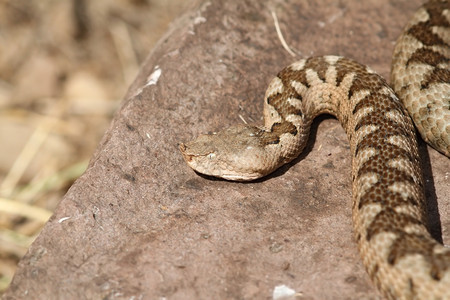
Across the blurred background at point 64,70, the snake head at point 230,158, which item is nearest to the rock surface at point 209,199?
the snake head at point 230,158

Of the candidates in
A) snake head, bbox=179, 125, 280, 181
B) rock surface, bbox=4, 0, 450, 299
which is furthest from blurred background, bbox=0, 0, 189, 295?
snake head, bbox=179, 125, 280, 181

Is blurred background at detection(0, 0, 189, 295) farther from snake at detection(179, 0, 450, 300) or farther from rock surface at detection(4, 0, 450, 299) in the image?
snake at detection(179, 0, 450, 300)

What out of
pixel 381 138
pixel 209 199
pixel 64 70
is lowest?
pixel 209 199

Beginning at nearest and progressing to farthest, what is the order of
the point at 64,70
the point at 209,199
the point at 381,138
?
the point at 209,199 → the point at 381,138 → the point at 64,70

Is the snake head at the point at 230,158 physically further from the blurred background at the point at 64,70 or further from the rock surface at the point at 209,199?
the blurred background at the point at 64,70

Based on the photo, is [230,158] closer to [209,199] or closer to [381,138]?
[209,199]

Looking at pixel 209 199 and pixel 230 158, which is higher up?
pixel 230 158

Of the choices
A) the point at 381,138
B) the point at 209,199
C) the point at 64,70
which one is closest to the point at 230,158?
the point at 209,199
